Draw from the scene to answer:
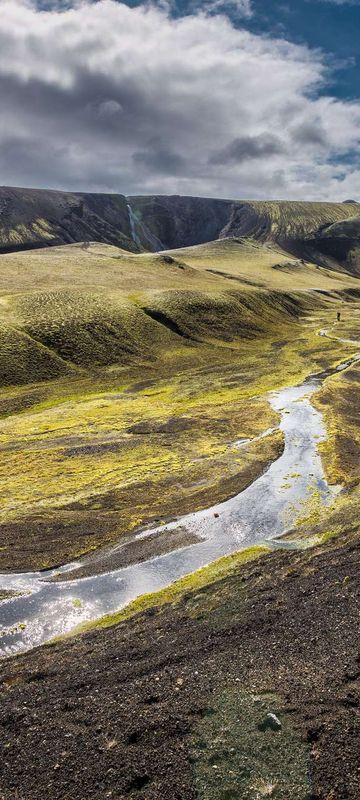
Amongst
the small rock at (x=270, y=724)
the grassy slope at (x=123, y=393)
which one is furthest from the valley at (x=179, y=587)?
the grassy slope at (x=123, y=393)

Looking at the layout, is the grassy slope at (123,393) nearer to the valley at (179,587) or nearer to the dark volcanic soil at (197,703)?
the valley at (179,587)

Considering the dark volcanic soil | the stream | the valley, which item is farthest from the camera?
the stream

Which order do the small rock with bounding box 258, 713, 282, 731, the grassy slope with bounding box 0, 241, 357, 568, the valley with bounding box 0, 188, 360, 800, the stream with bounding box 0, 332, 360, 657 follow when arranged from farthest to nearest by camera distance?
the grassy slope with bounding box 0, 241, 357, 568 < the stream with bounding box 0, 332, 360, 657 < the small rock with bounding box 258, 713, 282, 731 < the valley with bounding box 0, 188, 360, 800

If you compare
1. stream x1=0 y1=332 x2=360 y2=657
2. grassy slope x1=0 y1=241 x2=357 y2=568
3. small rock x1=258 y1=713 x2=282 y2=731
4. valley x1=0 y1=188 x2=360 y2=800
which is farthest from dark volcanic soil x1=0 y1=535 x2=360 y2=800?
grassy slope x1=0 y1=241 x2=357 y2=568

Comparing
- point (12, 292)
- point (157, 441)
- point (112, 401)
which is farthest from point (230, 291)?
point (157, 441)

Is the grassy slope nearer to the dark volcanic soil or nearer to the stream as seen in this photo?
the stream

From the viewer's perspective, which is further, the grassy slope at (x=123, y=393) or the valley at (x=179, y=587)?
the grassy slope at (x=123, y=393)

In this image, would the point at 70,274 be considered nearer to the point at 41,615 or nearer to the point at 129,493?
the point at 129,493
